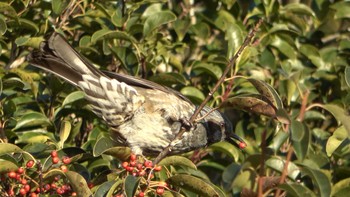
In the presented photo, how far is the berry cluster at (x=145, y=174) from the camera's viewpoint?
14.2ft

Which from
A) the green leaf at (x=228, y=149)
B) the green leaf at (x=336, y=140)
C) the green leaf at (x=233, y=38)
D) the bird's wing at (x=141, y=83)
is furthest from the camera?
the green leaf at (x=233, y=38)

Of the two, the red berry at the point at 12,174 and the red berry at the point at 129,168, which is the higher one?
the red berry at the point at 12,174

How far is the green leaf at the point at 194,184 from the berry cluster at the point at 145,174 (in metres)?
0.06

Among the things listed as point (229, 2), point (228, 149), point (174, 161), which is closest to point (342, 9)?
point (229, 2)

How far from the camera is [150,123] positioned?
562 centimetres

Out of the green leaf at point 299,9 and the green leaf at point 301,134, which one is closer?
the green leaf at point 301,134

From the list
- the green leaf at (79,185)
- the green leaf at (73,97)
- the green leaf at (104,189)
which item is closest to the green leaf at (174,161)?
the green leaf at (104,189)

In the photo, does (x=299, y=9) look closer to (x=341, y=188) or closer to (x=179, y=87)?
(x=179, y=87)

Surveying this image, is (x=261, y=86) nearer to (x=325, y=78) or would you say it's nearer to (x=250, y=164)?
(x=250, y=164)

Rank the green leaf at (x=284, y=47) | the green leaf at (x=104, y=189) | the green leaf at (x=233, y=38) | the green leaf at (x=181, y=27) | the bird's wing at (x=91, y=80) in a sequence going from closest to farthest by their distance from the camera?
1. the green leaf at (x=104, y=189)
2. the bird's wing at (x=91, y=80)
3. the green leaf at (x=233, y=38)
4. the green leaf at (x=181, y=27)
5. the green leaf at (x=284, y=47)

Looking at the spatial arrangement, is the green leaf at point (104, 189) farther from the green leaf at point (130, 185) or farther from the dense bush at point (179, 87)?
the green leaf at point (130, 185)

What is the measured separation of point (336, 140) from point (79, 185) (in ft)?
4.80

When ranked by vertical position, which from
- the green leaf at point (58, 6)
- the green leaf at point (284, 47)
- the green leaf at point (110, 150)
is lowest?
the green leaf at point (284, 47)

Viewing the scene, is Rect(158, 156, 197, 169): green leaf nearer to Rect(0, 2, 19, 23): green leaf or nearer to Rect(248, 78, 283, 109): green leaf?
Rect(248, 78, 283, 109): green leaf
